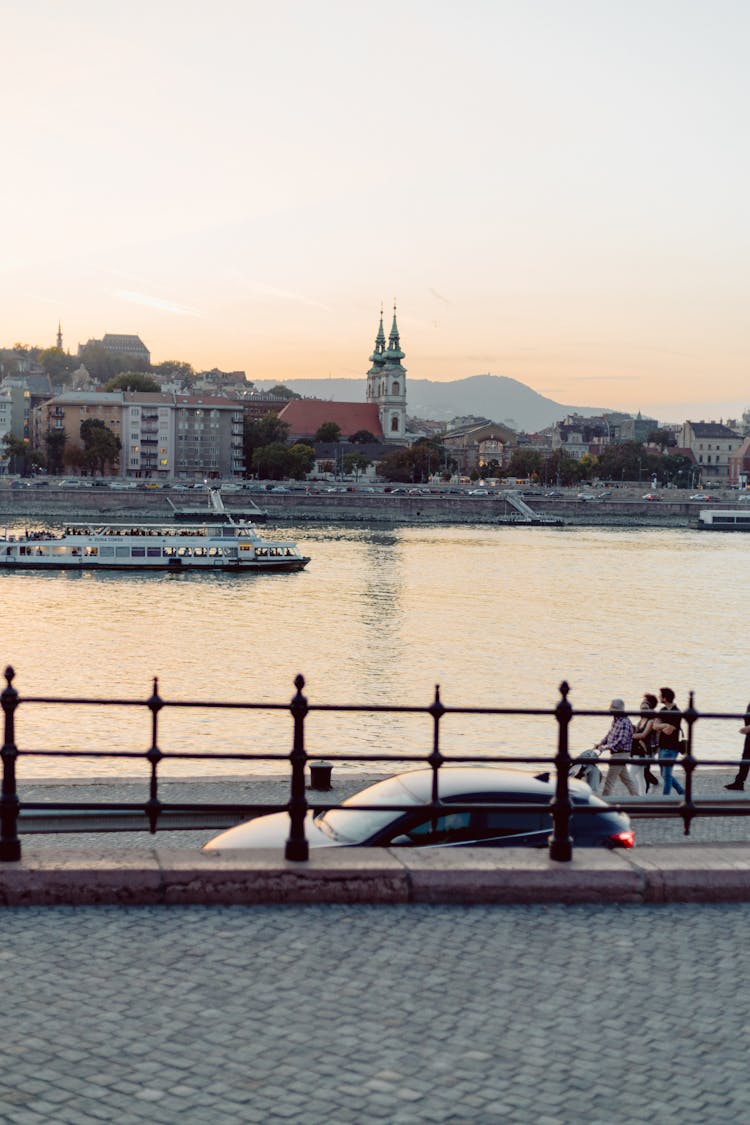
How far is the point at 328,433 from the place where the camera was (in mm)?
185250

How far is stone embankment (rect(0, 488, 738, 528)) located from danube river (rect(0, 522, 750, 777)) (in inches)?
1556

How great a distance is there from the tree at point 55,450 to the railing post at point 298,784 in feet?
501

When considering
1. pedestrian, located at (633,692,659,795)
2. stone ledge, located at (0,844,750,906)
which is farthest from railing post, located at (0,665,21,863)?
pedestrian, located at (633,692,659,795)

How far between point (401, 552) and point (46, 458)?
8616cm

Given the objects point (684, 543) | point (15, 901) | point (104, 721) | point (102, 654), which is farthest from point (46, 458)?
point (15, 901)

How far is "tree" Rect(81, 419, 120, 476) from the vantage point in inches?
5846

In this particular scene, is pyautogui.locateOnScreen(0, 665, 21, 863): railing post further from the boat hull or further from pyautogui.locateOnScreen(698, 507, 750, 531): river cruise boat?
pyautogui.locateOnScreen(698, 507, 750, 531): river cruise boat

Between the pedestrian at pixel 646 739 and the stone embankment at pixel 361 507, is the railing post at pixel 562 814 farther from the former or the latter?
the stone embankment at pixel 361 507

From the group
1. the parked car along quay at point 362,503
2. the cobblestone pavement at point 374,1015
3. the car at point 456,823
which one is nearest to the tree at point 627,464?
the parked car along quay at point 362,503

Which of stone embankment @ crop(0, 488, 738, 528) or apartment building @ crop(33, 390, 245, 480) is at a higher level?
apartment building @ crop(33, 390, 245, 480)

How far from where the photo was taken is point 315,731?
2331cm

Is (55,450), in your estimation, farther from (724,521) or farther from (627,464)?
(724,521)

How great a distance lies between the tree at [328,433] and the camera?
185125 mm

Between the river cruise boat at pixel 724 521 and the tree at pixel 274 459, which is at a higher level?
the tree at pixel 274 459
